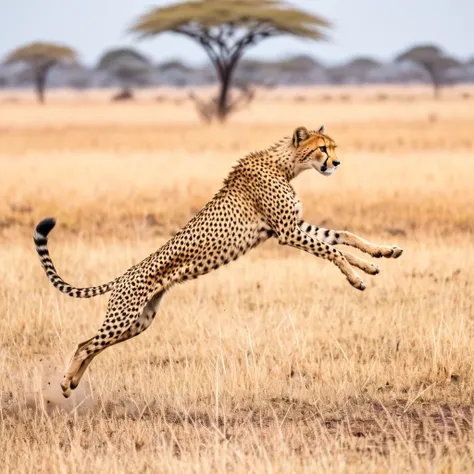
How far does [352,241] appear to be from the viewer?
507cm

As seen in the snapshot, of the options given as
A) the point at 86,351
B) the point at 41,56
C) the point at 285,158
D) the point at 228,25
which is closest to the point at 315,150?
the point at 285,158

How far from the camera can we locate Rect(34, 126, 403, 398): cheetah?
16.2ft

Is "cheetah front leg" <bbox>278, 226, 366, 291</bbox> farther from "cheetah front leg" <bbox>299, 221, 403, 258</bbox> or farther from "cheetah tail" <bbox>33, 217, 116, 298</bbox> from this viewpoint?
"cheetah tail" <bbox>33, 217, 116, 298</bbox>

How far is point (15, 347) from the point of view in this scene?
6352mm

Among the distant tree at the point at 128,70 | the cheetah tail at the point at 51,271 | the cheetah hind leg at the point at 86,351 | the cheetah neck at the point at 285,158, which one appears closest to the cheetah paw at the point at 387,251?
the cheetah neck at the point at 285,158

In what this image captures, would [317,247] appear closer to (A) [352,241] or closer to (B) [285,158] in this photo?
(A) [352,241]

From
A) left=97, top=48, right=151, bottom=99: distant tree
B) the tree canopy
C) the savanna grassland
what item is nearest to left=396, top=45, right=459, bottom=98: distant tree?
left=97, top=48, right=151, bottom=99: distant tree

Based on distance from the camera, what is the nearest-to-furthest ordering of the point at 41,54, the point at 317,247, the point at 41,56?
the point at 317,247 → the point at 41,54 → the point at 41,56

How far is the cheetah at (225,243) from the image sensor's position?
4.94 meters

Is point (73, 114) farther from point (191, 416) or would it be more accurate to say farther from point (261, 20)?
point (191, 416)

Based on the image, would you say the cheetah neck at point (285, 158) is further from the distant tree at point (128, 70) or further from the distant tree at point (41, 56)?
the distant tree at point (128, 70)

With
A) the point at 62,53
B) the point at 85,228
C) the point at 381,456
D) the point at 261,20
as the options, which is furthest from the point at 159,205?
the point at 62,53

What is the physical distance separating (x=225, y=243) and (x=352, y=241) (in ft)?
1.95

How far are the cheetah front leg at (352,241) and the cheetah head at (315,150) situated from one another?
28 cm
